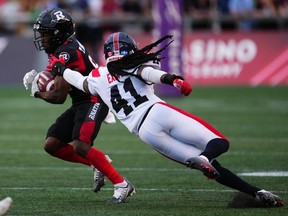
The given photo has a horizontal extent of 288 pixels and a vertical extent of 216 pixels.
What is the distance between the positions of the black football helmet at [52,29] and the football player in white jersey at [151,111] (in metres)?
0.64

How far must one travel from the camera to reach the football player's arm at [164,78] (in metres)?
6.62

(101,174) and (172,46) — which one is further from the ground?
(101,174)

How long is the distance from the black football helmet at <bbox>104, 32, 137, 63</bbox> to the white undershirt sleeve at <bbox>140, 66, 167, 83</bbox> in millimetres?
319

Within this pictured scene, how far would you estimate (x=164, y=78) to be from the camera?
22.1 ft

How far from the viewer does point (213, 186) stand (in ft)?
27.1

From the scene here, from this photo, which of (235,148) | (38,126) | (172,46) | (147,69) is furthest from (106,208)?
(172,46)

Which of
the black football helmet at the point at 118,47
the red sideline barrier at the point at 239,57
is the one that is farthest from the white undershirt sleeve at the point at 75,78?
the red sideline barrier at the point at 239,57

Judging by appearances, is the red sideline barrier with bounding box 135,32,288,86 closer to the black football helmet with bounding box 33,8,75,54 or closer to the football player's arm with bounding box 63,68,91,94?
the black football helmet with bounding box 33,8,75,54

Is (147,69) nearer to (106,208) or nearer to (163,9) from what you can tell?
(106,208)

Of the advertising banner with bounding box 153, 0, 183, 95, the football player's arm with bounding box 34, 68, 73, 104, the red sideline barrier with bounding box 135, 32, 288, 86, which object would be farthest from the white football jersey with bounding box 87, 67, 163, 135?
the red sideline barrier with bounding box 135, 32, 288, 86

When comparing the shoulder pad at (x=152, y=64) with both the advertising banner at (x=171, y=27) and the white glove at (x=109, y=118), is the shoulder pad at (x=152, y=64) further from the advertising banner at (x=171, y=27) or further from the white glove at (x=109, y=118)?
the advertising banner at (x=171, y=27)

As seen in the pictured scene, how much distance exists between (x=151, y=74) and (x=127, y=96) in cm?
34

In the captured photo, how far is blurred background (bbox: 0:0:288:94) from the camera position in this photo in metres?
18.7

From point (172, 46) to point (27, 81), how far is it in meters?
9.70
